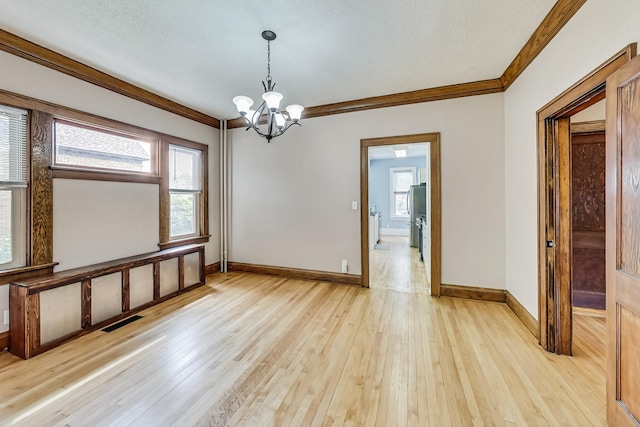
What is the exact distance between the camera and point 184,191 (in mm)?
4137

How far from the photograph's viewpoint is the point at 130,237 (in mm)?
3326

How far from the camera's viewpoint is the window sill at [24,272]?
2.28 metres

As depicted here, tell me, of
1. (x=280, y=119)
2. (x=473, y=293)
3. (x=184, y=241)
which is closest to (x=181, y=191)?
(x=184, y=241)

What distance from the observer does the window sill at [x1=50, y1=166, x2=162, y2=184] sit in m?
2.67

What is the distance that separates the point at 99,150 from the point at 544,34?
4528 millimetres

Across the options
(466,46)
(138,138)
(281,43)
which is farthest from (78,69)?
(466,46)

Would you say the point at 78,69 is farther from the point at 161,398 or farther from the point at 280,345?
the point at 280,345

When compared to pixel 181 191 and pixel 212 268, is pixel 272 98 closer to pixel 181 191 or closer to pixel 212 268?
pixel 181 191

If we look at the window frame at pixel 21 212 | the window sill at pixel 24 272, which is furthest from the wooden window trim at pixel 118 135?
the window sill at pixel 24 272

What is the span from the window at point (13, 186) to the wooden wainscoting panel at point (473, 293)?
4521 mm

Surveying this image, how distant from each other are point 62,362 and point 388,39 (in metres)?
3.84

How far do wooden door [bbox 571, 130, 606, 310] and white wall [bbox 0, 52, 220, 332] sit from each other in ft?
16.6

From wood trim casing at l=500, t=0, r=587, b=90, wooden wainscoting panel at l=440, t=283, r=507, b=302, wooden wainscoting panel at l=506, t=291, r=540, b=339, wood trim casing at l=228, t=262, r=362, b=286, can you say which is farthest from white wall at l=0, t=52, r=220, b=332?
wooden wainscoting panel at l=506, t=291, r=540, b=339

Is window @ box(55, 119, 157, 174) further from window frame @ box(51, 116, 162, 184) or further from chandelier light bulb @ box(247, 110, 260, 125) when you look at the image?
chandelier light bulb @ box(247, 110, 260, 125)
